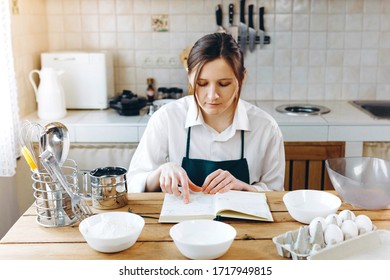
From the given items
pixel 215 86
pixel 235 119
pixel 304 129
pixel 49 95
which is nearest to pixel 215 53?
pixel 215 86

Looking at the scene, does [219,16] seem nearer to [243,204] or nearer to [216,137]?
[216,137]

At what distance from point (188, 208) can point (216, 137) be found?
0.53m

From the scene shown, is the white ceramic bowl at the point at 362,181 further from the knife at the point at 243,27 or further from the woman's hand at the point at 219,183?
the knife at the point at 243,27

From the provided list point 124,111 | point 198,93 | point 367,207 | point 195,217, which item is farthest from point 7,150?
point 367,207

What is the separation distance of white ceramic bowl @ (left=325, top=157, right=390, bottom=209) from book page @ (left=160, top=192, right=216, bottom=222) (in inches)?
15.5

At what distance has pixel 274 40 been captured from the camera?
3150 millimetres

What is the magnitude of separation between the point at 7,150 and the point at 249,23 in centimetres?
161

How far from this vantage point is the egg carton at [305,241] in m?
1.19

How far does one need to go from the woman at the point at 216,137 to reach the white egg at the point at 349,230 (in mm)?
591

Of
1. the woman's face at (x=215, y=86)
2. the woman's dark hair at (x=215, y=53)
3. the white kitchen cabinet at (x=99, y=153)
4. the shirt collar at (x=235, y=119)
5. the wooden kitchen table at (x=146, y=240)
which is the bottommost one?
the white kitchen cabinet at (x=99, y=153)

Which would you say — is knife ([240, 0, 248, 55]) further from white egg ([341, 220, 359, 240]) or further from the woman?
white egg ([341, 220, 359, 240])

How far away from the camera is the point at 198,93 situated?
5.98 feet

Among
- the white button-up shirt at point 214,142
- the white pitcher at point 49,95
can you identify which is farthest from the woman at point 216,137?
the white pitcher at point 49,95
